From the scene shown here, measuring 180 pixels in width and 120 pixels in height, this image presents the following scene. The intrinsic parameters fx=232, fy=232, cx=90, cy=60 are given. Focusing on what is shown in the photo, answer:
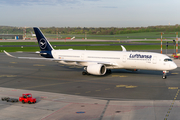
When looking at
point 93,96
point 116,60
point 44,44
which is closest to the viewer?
point 93,96

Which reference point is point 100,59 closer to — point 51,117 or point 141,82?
point 141,82

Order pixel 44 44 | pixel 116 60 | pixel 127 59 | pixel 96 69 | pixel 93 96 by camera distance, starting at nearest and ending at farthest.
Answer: pixel 93 96 → pixel 96 69 → pixel 127 59 → pixel 116 60 → pixel 44 44

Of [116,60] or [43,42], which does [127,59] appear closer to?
[116,60]

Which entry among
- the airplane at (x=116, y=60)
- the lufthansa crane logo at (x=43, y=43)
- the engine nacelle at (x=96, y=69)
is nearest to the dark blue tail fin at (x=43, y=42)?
the lufthansa crane logo at (x=43, y=43)

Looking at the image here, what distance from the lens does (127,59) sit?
3869 centimetres

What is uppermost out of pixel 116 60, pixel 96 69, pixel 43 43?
pixel 43 43

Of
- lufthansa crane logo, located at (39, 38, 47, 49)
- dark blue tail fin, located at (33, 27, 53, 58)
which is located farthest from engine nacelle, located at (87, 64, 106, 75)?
lufthansa crane logo, located at (39, 38, 47, 49)

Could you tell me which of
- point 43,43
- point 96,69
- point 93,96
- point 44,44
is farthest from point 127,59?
point 43,43

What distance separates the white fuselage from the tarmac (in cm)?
190

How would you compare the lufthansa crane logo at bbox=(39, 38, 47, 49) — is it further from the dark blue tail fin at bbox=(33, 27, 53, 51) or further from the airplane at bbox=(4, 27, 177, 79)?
the airplane at bbox=(4, 27, 177, 79)

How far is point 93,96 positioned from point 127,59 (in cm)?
1430

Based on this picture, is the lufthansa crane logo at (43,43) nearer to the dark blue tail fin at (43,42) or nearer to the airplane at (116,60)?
the dark blue tail fin at (43,42)

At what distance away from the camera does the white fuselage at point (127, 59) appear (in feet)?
120

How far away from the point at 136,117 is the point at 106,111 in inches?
112
